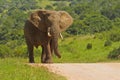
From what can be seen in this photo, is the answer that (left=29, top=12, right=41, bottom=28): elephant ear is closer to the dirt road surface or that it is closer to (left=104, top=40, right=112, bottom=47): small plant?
the dirt road surface

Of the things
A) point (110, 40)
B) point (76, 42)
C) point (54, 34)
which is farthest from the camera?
point (76, 42)

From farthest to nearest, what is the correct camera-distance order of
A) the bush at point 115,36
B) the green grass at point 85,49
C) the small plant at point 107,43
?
the bush at point 115,36 → the small plant at point 107,43 → the green grass at point 85,49

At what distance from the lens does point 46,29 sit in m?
18.0

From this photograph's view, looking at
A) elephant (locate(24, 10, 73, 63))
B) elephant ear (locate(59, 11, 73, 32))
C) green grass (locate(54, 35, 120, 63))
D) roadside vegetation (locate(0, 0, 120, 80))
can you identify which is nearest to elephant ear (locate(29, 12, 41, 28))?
elephant (locate(24, 10, 73, 63))

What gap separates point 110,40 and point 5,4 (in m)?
114

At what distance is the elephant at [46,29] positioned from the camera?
17.2 meters

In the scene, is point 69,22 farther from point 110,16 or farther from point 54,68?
point 110,16

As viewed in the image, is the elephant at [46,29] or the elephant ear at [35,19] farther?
the elephant ear at [35,19]

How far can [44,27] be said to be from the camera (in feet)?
59.1

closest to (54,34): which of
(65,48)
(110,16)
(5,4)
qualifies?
(65,48)

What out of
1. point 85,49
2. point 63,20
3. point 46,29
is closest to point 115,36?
point 85,49

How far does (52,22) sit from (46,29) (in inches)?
32.2

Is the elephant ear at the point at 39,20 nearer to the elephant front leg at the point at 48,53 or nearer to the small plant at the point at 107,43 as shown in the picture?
the elephant front leg at the point at 48,53

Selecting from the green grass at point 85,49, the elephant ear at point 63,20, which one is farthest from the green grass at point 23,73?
the green grass at point 85,49
